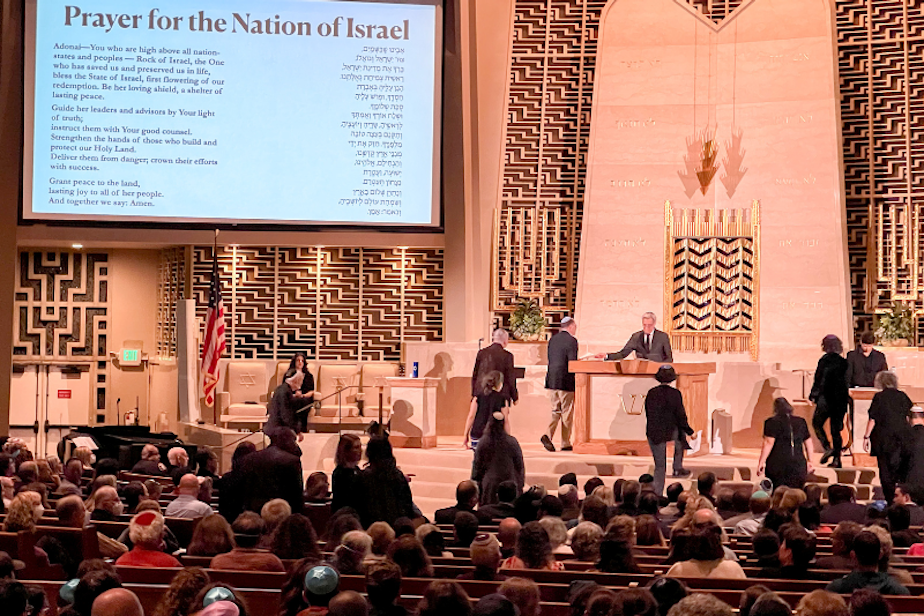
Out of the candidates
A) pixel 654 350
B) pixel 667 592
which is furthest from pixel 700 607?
pixel 654 350

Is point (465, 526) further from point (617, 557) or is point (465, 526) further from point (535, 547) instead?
point (617, 557)

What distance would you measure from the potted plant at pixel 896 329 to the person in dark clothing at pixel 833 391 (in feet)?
8.67

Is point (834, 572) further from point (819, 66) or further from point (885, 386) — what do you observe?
point (819, 66)

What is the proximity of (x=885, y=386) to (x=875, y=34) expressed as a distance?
6638mm

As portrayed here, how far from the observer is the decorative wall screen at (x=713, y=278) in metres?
13.9

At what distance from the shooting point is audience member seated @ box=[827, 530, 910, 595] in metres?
4.46

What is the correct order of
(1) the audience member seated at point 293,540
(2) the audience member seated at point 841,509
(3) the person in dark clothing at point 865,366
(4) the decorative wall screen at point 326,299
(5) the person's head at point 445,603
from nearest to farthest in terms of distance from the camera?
(5) the person's head at point 445,603
(1) the audience member seated at point 293,540
(2) the audience member seated at point 841,509
(3) the person in dark clothing at point 865,366
(4) the decorative wall screen at point 326,299

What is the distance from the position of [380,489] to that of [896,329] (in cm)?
837

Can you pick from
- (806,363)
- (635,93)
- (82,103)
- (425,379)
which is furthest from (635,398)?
(82,103)

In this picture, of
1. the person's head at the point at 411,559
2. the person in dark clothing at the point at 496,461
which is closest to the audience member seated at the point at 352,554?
the person's head at the point at 411,559

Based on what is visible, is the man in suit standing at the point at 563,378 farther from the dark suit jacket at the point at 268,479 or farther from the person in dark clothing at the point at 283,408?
the dark suit jacket at the point at 268,479

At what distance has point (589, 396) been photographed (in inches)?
448

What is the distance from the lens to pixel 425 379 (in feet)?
40.6

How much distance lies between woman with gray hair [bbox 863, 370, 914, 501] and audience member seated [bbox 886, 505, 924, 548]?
2.31 meters
